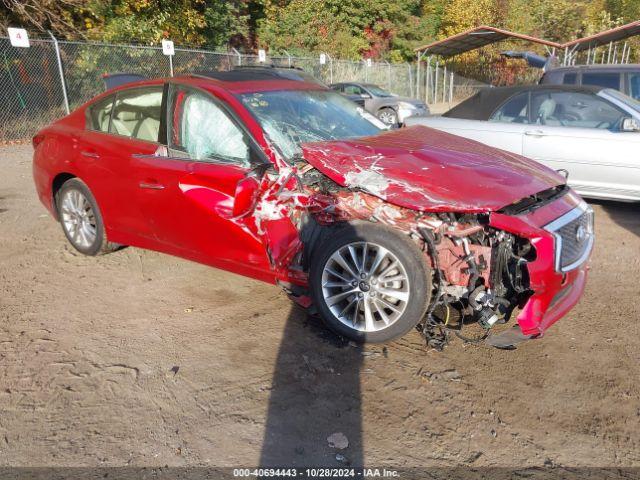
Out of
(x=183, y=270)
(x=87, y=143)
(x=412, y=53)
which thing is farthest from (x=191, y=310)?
(x=412, y=53)

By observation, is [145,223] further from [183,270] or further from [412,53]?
[412,53]

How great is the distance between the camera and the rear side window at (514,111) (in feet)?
21.5

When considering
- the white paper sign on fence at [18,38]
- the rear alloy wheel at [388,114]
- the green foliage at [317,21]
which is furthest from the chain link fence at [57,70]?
the rear alloy wheel at [388,114]

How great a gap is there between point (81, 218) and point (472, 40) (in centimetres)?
2417

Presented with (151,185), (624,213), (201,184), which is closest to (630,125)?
(624,213)

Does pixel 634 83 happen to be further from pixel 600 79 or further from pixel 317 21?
pixel 317 21

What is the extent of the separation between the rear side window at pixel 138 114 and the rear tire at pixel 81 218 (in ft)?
2.26

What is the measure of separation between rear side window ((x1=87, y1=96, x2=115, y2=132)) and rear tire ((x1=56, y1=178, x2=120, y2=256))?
520 mm

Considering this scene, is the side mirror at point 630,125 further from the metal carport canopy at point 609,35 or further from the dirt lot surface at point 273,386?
the metal carport canopy at point 609,35

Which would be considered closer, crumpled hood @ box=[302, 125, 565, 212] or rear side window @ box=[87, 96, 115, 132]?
crumpled hood @ box=[302, 125, 565, 212]

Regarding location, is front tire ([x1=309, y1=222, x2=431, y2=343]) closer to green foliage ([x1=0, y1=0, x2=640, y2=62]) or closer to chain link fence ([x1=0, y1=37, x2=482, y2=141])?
chain link fence ([x1=0, y1=37, x2=482, y2=141])

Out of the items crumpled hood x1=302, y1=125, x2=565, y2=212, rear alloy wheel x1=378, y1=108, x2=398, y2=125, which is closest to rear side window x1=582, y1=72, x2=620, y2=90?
crumpled hood x1=302, y1=125, x2=565, y2=212

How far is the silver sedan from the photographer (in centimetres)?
577

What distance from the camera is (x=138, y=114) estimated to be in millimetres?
4195
